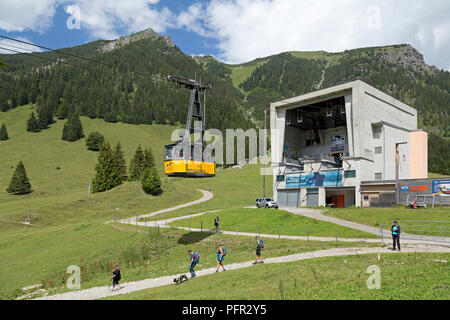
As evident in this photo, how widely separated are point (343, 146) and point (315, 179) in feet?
40.5

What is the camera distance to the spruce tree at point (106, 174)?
8644 cm

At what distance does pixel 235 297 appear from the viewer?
13312 millimetres

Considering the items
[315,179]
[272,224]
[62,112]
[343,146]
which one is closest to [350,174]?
[315,179]

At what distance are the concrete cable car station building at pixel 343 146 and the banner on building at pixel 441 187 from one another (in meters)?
5.70

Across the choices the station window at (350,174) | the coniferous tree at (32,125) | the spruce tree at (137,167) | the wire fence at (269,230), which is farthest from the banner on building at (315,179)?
the coniferous tree at (32,125)

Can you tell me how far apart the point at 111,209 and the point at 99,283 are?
49.5m

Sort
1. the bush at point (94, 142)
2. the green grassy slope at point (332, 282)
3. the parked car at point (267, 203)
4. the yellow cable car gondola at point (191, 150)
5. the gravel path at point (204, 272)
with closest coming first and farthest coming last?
the green grassy slope at point (332, 282)
the gravel path at point (204, 272)
the yellow cable car gondola at point (191, 150)
the parked car at point (267, 203)
the bush at point (94, 142)

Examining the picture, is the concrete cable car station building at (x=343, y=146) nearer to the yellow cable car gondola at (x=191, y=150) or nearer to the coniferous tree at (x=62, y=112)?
the yellow cable car gondola at (x=191, y=150)

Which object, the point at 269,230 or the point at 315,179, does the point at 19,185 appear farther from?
the point at 269,230

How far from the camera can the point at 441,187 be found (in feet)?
155

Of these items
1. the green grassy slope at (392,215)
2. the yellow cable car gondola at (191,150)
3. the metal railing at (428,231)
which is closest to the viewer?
the yellow cable car gondola at (191,150)
